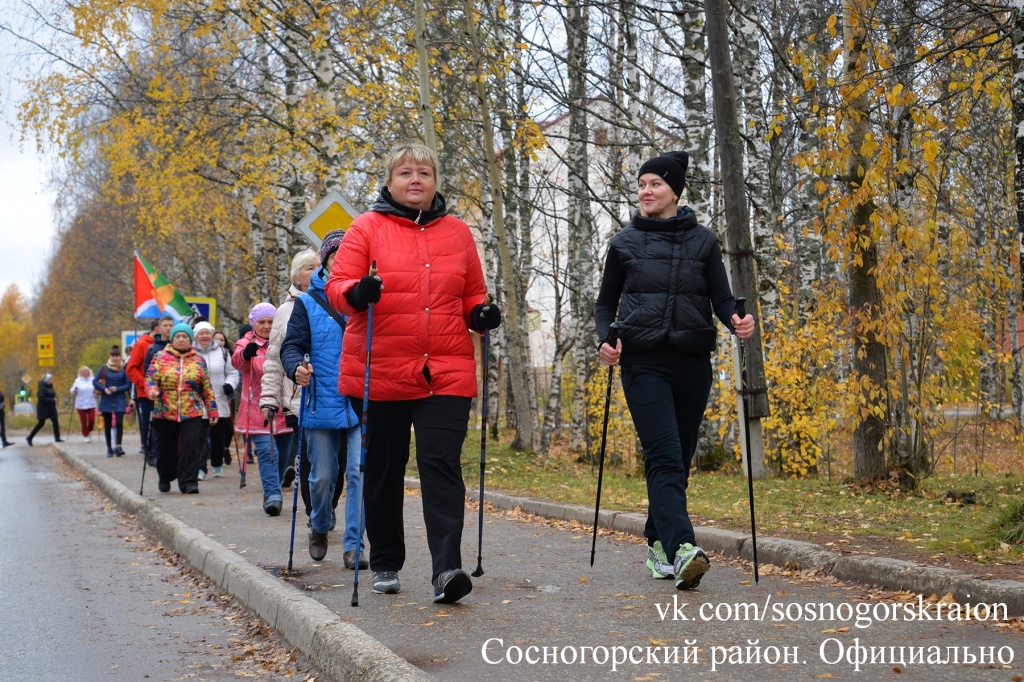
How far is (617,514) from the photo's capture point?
30.3 ft

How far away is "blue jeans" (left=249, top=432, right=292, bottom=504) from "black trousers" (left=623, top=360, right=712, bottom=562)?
→ 225 inches

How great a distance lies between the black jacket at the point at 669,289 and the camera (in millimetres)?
6480

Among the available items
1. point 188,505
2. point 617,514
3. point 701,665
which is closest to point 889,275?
point 617,514

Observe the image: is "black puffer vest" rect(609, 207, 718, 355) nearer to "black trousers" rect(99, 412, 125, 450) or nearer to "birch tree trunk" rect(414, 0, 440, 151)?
"birch tree trunk" rect(414, 0, 440, 151)

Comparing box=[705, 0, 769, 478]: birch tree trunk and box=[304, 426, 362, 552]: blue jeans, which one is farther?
box=[705, 0, 769, 478]: birch tree trunk

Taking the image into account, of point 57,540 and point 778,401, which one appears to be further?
point 778,401

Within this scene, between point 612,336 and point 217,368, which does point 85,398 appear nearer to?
point 217,368

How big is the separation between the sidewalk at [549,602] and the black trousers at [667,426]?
0.39 metres

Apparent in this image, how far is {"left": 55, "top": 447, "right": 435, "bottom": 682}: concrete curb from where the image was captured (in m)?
4.70

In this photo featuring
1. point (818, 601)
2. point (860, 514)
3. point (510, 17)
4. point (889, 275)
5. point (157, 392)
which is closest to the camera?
point (818, 601)

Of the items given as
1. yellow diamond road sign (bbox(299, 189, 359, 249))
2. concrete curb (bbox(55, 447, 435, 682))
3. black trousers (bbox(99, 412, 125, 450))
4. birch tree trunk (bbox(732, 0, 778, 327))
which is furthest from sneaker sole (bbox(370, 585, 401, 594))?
black trousers (bbox(99, 412, 125, 450))

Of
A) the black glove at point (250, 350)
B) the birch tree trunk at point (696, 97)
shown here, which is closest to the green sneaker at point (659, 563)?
the black glove at point (250, 350)

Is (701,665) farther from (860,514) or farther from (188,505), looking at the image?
(188,505)

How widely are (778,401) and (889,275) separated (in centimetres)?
446
